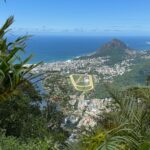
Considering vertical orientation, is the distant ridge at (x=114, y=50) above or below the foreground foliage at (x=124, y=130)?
below

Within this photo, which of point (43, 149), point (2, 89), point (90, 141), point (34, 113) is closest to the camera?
point (90, 141)

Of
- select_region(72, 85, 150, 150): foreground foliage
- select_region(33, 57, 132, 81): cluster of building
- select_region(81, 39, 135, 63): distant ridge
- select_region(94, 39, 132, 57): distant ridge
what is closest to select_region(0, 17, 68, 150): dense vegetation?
select_region(72, 85, 150, 150): foreground foliage

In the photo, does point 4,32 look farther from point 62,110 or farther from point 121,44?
point 121,44

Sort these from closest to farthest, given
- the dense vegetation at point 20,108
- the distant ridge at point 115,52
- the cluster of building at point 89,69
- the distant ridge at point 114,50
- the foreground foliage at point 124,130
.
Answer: the foreground foliage at point 124,130
the dense vegetation at point 20,108
the cluster of building at point 89,69
the distant ridge at point 115,52
the distant ridge at point 114,50

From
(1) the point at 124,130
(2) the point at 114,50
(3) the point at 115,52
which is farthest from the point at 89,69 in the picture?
(1) the point at 124,130

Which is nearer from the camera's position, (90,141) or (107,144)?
(107,144)

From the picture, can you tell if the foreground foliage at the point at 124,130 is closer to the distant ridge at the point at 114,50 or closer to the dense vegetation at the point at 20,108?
the dense vegetation at the point at 20,108

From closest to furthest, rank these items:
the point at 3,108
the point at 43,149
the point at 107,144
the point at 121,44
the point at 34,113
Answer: the point at 107,144 < the point at 43,149 < the point at 3,108 < the point at 34,113 < the point at 121,44

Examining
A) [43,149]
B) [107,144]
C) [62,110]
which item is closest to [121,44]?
[62,110]

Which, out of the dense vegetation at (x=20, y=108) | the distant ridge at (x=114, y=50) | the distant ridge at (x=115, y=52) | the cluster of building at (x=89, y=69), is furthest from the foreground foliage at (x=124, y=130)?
the distant ridge at (x=114, y=50)

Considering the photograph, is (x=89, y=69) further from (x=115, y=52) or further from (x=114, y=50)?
(x=114, y=50)

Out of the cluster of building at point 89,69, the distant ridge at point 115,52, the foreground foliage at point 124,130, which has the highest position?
the foreground foliage at point 124,130
